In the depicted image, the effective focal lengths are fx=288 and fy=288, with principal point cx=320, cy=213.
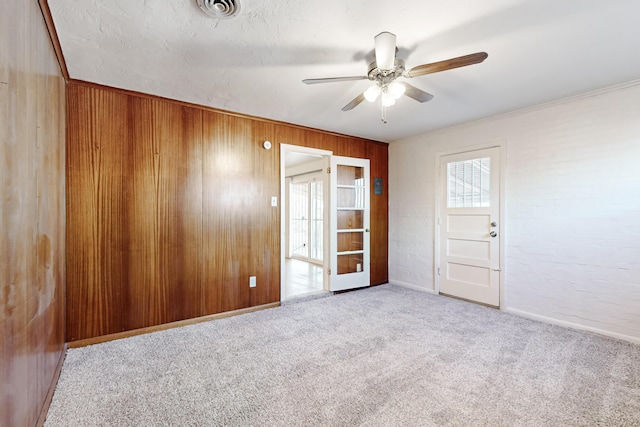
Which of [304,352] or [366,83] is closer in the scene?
[304,352]

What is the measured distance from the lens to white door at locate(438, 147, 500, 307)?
360cm

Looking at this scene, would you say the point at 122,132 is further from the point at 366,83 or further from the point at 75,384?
the point at 366,83

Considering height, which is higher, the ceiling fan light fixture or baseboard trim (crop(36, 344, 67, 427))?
the ceiling fan light fixture

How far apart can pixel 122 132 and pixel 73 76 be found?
21.4 inches

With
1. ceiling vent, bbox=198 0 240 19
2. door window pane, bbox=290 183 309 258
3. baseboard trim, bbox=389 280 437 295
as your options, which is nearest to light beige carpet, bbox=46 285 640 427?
baseboard trim, bbox=389 280 437 295

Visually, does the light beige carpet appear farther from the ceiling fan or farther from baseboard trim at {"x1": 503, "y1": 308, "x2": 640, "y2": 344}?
the ceiling fan

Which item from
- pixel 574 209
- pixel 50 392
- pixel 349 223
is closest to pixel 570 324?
pixel 574 209

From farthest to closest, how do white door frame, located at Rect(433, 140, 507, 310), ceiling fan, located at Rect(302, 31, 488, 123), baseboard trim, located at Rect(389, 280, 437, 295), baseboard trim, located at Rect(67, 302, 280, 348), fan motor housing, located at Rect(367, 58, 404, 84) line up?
1. baseboard trim, located at Rect(389, 280, 437, 295)
2. white door frame, located at Rect(433, 140, 507, 310)
3. baseboard trim, located at Rect(67, 302, 280, 348)
4. fan motor housing, located at Rect(367, 58, 404, 84)
5. ceiling fan, located at Rect(302, 31, 488, 123)

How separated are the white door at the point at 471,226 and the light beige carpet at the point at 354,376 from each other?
72 centimetres

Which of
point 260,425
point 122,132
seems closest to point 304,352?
point 260,425

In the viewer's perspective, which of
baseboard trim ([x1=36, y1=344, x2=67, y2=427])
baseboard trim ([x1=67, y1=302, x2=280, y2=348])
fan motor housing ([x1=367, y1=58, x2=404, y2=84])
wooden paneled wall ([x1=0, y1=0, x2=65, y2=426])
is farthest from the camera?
baseboard trim ([x1=67, y1=302, x2=280, y2=348])

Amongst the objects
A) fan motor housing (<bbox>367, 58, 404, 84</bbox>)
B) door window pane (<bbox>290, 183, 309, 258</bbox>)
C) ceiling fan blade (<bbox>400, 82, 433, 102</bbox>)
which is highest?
fan motor housing (<bbox>367, 58, 404, 84</bbox>)

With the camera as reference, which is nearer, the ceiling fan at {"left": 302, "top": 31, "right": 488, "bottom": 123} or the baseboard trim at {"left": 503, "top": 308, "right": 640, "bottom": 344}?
the ceiling fan at {"left": 302, "top": 31, "right": 488, "bottom": 123}

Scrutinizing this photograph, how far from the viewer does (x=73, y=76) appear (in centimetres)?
249
